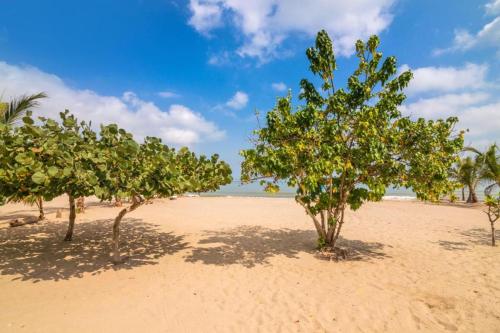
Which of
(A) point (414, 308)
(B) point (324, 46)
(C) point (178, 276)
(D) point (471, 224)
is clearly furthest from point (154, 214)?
(D) point (471, 224)

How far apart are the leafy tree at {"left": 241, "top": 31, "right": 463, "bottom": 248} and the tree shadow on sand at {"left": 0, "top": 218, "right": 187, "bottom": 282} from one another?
169 inches

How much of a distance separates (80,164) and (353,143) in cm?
690

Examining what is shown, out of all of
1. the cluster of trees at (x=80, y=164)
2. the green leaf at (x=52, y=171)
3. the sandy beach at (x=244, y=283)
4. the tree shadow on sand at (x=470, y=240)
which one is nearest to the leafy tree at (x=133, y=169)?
the cluster of trees at (x=80, y=164)

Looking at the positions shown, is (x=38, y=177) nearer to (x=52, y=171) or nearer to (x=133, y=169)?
(x=52, y=171)

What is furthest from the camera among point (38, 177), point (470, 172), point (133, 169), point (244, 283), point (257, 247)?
point (470, 172)

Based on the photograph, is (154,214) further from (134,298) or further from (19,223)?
(134,298)

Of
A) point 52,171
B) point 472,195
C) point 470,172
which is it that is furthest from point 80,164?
point 472,195

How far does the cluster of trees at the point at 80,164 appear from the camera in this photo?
5590mm

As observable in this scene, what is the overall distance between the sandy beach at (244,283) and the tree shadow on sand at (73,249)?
4cm

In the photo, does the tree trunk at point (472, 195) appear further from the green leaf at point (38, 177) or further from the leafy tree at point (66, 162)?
the green leaf at point (38, 177)

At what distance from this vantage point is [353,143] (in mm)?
8188

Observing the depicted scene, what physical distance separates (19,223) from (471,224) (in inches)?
874

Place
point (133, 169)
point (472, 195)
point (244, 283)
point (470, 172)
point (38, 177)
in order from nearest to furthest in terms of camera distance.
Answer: point (38, 177)
point (133, 169)
point (244, 283)
point (470, 172)
point (472, 195)

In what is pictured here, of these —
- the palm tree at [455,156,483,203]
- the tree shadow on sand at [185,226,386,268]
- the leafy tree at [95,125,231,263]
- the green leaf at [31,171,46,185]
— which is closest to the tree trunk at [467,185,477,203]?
the palm tree at [455,156,483,203]
